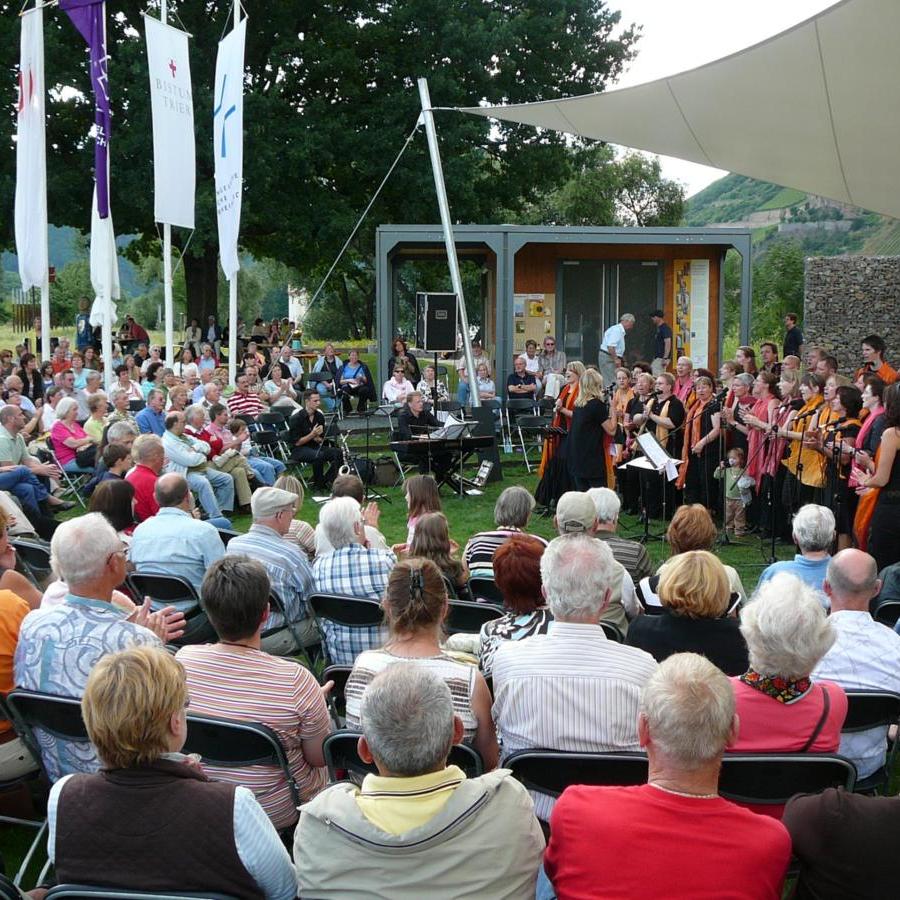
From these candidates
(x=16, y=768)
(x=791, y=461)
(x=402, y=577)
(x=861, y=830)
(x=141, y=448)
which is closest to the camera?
(x=861, y=830)

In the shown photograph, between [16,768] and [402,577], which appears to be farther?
[16,768]

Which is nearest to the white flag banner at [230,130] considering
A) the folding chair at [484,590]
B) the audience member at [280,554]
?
the audience member at [280,554]

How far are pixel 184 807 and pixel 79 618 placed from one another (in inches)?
59.8

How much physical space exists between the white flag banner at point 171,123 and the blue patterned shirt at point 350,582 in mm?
9940

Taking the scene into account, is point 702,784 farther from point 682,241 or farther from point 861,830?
point 682,241

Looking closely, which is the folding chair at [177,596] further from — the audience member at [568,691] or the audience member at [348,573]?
the audience member at [568,691]

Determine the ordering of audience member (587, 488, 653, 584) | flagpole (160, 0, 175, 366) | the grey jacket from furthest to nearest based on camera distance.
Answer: flagpole (160, 0, 175, 366)
audience member (587, 488, 653, 584)
the grey jacket

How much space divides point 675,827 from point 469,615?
106 inches

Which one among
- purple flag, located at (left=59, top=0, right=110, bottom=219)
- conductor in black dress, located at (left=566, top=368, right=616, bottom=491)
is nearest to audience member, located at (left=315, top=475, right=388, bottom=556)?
conductor in black dress, located at (left=566, top=368, right=616, bottom=491)

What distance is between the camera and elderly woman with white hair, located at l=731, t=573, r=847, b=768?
3293 millimetres

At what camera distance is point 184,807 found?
262 cm

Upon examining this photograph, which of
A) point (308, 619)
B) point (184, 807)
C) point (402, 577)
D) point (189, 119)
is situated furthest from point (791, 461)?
point (189, 119)

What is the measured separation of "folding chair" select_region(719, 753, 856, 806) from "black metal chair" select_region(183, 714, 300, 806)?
1.36 m

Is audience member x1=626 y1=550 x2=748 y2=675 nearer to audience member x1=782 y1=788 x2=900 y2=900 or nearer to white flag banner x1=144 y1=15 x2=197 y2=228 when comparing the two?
audience member x1=782 y1=788 x2=900 y2=900
